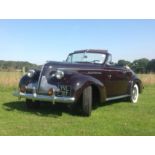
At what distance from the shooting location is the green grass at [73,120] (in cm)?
628

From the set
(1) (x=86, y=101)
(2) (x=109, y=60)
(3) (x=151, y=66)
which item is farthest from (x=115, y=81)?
(3) (x=151, y=66)

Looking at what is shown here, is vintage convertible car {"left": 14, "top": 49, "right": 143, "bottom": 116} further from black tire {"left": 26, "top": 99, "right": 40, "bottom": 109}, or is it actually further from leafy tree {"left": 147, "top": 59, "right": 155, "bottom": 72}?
leafy tree {"left": 147, "top": 59, "right": 155, "bottom": 72}

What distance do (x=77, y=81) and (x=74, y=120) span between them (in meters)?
0.87

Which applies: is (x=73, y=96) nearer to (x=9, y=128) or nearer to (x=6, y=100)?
(x=9, y=128)

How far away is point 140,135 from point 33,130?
1902mm

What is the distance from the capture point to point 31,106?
8805mm

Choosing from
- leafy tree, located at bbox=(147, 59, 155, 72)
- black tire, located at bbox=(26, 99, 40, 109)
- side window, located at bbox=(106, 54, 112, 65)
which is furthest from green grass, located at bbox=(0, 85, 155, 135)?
leafy tree, located at bbox=(147, 59, 155, 72)

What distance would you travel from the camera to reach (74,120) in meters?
7.34

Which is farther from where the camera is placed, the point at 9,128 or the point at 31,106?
the point at 31,106

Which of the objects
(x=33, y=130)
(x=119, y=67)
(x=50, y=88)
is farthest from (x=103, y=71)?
(x=33, y=130)

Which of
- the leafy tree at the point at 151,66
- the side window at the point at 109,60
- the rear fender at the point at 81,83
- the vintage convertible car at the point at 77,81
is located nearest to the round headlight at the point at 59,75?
the vintage convertible car at the point at 77,81

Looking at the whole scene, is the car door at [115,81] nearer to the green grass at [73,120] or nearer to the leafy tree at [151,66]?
the green grass at [73,120]

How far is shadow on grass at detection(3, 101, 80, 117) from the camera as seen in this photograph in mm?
8172
